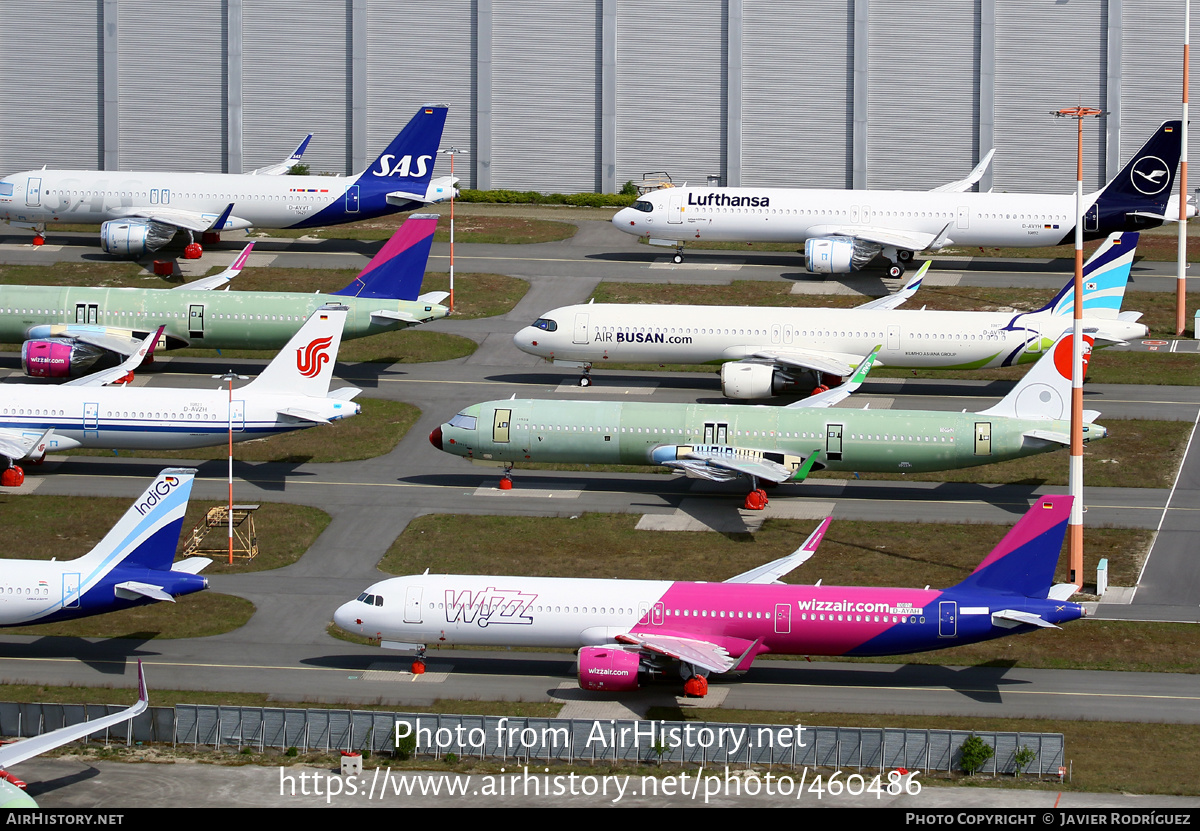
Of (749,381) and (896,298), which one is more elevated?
(896,298)

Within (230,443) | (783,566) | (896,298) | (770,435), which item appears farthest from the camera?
(896,298)

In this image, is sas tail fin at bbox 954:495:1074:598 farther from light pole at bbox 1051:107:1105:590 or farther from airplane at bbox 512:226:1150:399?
airplane at bbox 512:226:1150:399

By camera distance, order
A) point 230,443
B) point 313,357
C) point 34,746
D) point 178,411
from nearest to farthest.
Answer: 1. point 34,746
2. point 230,443
3. point 178,411
4. point 313,357

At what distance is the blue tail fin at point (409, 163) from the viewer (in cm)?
11762

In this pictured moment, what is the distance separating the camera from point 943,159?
13325cm

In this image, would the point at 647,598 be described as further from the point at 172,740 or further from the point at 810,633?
the point at 172,740

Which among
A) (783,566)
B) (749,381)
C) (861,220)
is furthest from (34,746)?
(861,220)

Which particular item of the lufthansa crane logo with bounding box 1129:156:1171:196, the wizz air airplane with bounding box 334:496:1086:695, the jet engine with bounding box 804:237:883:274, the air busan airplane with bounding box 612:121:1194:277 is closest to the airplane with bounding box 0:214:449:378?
the air busan airplane with bounding box 612:121:1194:277

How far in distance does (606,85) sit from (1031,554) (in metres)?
79.3

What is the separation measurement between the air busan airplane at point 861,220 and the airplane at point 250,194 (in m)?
14.6

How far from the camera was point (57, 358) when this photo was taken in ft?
313

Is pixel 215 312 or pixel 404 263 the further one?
pixel 404 263

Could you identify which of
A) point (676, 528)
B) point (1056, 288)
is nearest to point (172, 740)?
point (676, 528)

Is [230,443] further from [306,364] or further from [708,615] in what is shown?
[708,615]
